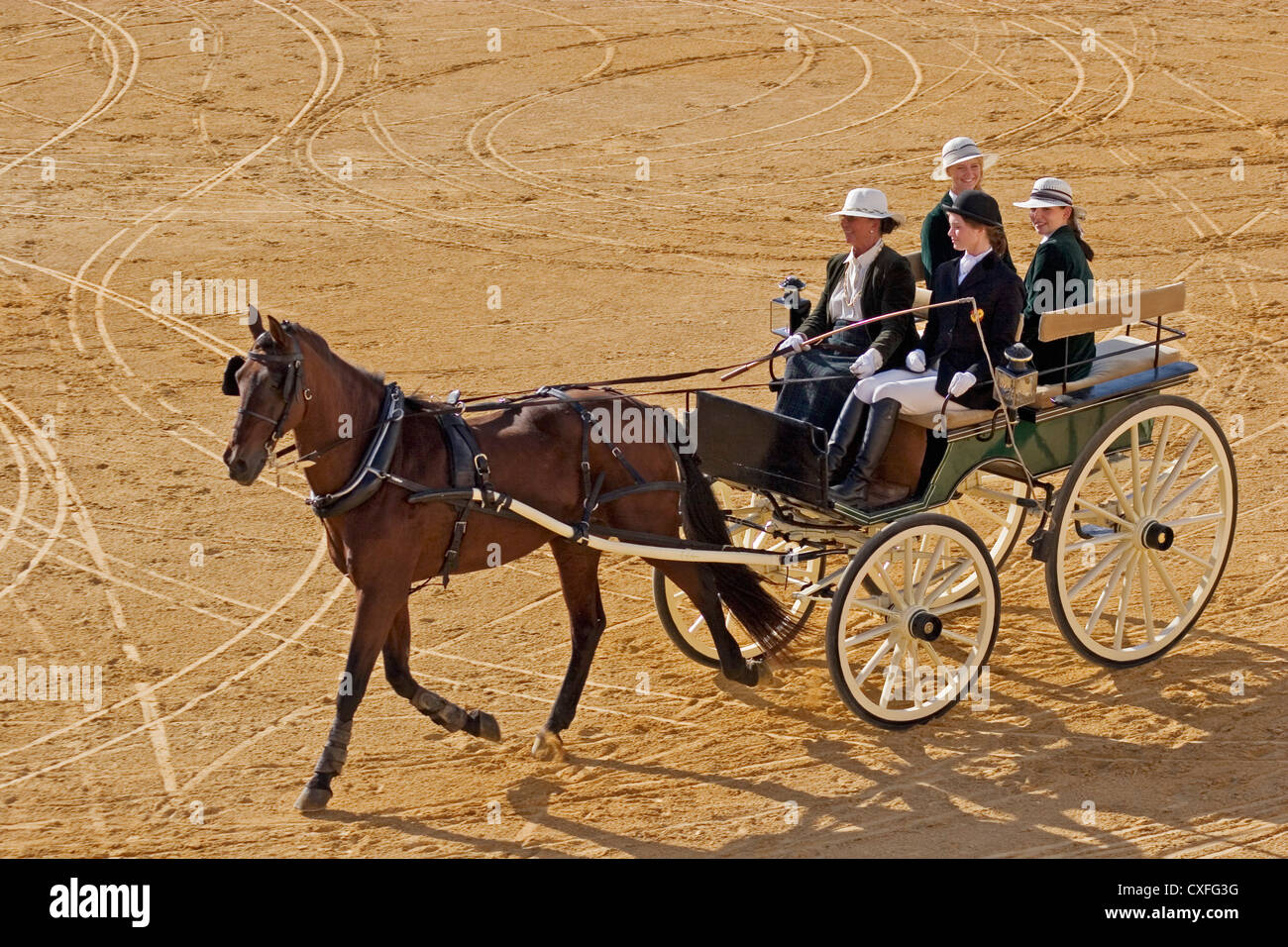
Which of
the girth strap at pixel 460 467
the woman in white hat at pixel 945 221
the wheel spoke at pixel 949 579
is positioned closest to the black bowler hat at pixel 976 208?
the woman in white hat at pixel 945 221

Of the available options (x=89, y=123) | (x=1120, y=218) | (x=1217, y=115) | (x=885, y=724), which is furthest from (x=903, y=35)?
(x=885, y=724)

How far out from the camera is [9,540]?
10.2 m

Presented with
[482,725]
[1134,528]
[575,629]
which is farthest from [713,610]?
[1134,528]

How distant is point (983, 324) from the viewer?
815 centimetres

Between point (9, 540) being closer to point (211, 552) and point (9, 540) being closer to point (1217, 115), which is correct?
point (211, 552)

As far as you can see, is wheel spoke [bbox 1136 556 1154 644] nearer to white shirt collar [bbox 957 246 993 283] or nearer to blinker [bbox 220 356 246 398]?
white shirt collar [bbox 957 246 993 283]

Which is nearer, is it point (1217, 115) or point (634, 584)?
point (634, 584)

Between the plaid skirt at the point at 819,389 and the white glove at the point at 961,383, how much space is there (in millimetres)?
569

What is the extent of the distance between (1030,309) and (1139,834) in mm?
2864

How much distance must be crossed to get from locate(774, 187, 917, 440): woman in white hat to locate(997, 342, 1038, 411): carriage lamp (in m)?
0.57

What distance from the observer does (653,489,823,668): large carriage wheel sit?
339 inches

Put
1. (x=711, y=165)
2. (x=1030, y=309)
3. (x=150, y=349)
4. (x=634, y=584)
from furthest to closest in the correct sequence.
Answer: (x=711, y=165) < (x=150, y=349) < (x=634, y=584) < (x=1030, y=309)

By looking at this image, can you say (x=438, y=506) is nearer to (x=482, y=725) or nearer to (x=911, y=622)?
(x=482, y=725)

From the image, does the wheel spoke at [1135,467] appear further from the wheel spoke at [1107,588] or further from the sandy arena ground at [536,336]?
the sandy arena ground at [536,336]
